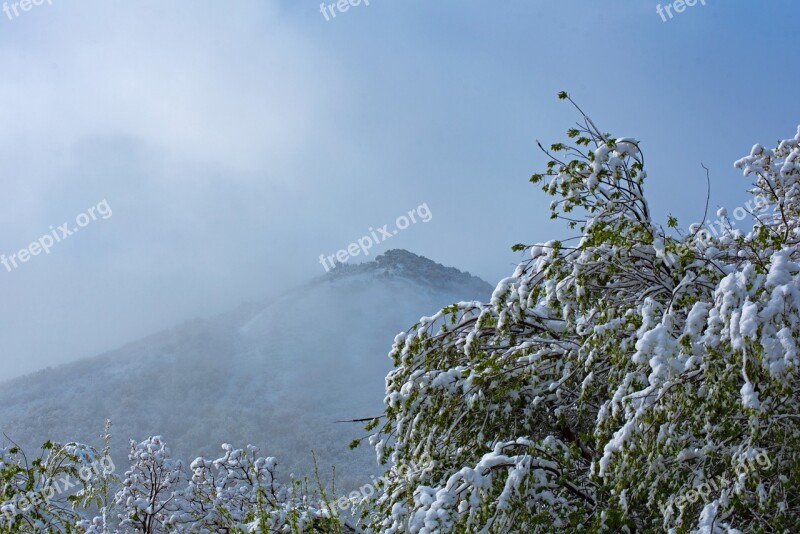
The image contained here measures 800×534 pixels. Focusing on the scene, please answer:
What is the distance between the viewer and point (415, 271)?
85.5 meters

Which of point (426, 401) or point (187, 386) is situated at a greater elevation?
point (187, 386)

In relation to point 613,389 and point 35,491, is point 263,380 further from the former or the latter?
point 613,389

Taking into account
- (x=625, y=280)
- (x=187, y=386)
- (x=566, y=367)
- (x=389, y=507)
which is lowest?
(x=389, y=507)

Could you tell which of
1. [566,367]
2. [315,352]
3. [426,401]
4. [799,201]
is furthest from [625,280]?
[315,352]

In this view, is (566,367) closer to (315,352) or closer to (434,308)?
(315,352)

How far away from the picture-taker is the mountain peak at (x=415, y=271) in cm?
8362

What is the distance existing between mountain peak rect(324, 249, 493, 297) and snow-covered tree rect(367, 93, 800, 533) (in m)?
75.5

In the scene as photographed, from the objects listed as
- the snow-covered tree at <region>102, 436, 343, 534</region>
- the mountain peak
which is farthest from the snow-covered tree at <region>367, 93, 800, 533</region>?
the mountain peak

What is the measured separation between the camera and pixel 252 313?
7950 cm

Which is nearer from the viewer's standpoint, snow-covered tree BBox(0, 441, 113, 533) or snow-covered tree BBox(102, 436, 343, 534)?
snow-covered tree BBox(0, 441, 113, 533)

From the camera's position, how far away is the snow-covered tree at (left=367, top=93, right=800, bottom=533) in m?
4.08

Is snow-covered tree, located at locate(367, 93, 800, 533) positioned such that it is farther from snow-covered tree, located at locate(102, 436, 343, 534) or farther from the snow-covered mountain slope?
the snow-covered mountain slope

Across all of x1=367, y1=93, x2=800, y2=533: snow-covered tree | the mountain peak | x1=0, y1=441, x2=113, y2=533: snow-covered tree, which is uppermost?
the mountain peak

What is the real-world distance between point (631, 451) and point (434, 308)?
7035 cm
